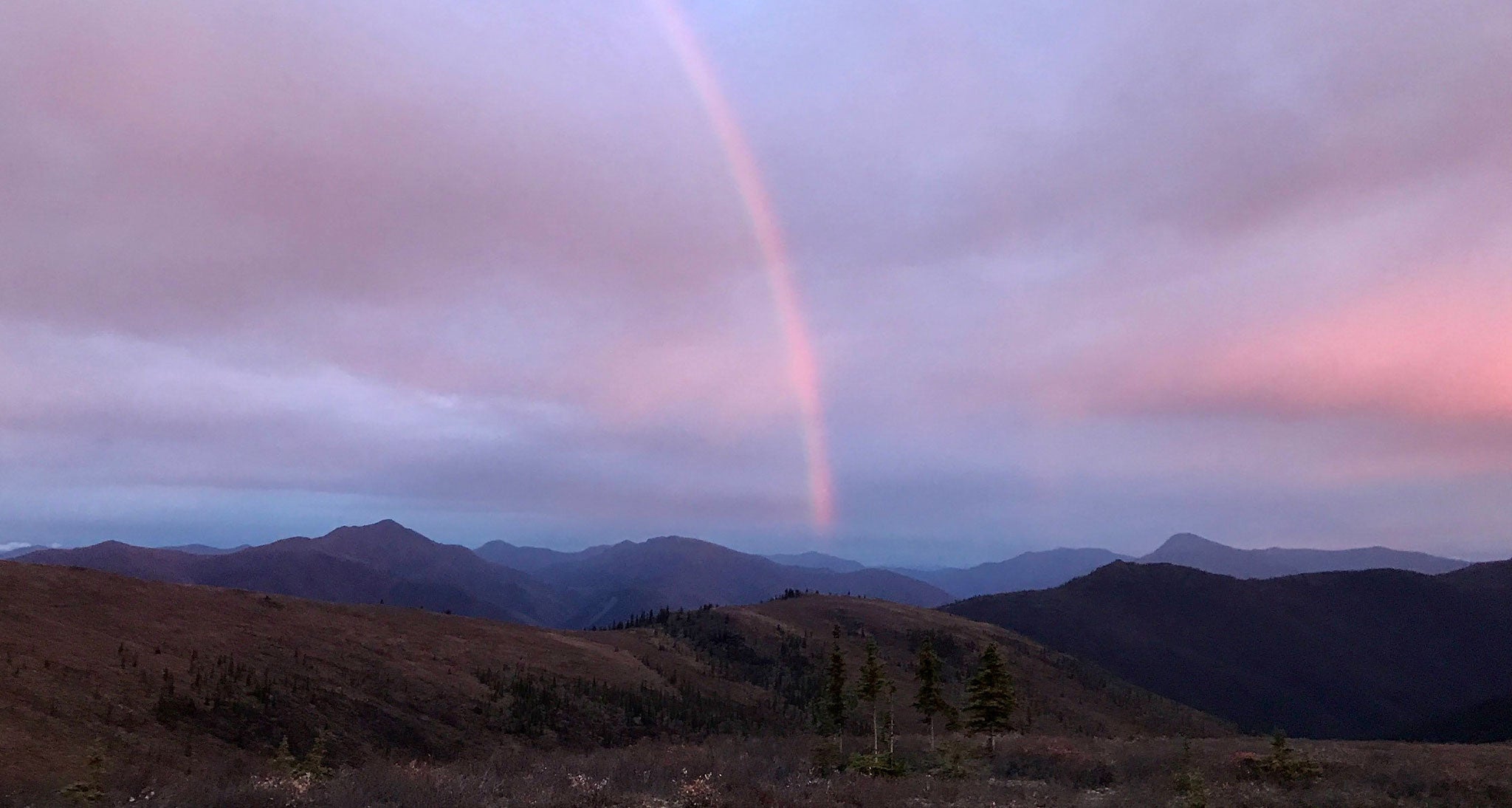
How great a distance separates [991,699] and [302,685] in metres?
34.6

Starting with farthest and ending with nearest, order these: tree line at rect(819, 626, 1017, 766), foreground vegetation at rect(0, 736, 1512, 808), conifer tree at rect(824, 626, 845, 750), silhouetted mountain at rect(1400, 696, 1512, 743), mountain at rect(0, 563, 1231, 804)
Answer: silhouetted mountain at rect(1400, 696, 1512, 743) → conifer tree at rect(824, 626, 845, 750) → tree line at rect(819, 626, 1017, 766) → mountain at rect(0, 563, 1231, 804) → foreground vegetation at rect(0, 736, 1512, 808)

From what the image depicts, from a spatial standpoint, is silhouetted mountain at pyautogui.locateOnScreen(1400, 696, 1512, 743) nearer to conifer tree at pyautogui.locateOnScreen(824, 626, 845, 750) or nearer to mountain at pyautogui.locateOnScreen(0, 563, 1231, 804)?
mountain at pyautogui.locateOnScreen(0, 563, 1231, 804)

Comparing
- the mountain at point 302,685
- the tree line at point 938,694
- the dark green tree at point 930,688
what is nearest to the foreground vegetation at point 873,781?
the tree line at point 938,694

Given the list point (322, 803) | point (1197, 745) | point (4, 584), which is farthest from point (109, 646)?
point (1197, 745)

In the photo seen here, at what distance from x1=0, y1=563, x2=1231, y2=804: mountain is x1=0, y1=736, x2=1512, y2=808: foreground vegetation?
393 cm

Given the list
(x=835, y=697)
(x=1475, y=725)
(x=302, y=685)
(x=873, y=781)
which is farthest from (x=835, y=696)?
(x=1475, y=725)

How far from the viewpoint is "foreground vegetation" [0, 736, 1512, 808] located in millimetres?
18344

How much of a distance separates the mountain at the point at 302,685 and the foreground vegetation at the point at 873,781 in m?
3.93

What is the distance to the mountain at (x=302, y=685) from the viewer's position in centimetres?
2678

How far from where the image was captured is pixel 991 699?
137 ft

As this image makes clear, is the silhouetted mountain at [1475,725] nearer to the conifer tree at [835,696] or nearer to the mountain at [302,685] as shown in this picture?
the mountain at [302,685]

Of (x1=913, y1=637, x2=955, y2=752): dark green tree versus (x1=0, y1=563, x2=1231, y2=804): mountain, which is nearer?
(x1=0, y1=563, x2=1231, y2=804): mountain

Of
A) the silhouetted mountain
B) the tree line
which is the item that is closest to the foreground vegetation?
the tree line

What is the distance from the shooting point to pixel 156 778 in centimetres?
2184
